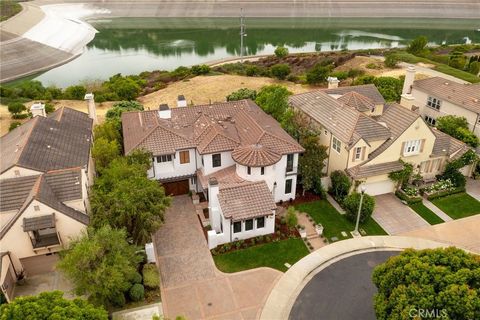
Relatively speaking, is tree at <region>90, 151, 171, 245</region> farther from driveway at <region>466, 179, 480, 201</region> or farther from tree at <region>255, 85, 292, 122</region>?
driveway at <region>466, 179, 480, 201</region>

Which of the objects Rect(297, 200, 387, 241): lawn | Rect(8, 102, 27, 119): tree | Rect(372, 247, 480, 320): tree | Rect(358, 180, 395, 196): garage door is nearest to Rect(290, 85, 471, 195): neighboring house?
Rect(358, 180, 395, 196): garage door

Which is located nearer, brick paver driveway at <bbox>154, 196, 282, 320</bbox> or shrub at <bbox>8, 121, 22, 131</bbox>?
brick paver driveway at <bbox>154, 196, 282, 320</bbox>

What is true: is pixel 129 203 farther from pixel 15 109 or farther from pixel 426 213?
pixel 15 109

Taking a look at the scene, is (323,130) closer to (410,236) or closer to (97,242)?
(410,236)

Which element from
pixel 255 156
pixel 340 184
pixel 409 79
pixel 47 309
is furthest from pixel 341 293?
pixel 409 79

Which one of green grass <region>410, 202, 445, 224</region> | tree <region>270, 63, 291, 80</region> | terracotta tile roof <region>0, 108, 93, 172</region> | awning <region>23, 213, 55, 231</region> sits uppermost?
terracotta tile roof <region>0, 108, 93, 172</region>

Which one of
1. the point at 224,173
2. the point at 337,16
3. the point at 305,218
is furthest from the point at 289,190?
the point at 337,16

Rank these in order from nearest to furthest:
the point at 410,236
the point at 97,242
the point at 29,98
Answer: the point at 97,242
the point at 410,236
the point at 29,98
